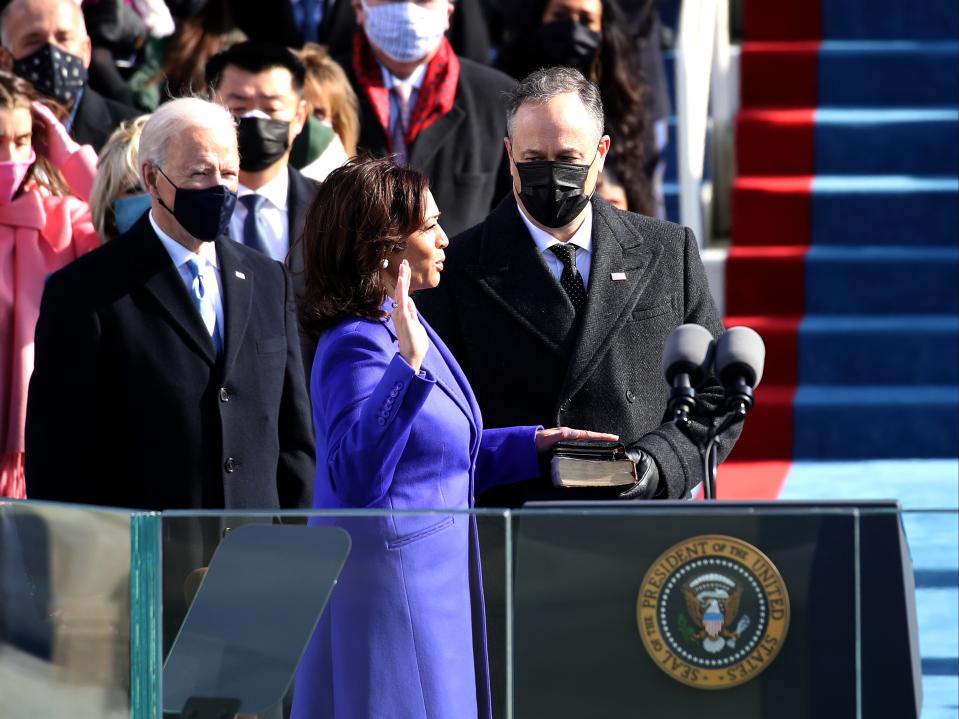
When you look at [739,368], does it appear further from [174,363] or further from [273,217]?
[273,217]

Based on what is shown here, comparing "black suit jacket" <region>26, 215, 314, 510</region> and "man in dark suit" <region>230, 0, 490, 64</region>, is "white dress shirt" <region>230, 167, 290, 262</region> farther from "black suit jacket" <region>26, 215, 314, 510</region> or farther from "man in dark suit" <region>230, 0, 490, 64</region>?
"man in dark suit" <region>230, 0, 490, 64</region>

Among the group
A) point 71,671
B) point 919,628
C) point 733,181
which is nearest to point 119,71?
point 733,181

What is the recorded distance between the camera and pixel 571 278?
423 cm

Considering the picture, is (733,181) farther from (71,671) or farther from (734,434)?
(71,671)

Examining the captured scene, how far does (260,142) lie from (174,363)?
130 centimetres

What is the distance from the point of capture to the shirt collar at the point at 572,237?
4.25 meters

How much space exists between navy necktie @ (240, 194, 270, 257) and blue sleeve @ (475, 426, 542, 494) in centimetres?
167

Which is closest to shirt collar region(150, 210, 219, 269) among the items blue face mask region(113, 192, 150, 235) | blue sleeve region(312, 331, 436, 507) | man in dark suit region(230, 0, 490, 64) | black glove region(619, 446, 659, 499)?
blue face mask region(113, 192, 150, 235)

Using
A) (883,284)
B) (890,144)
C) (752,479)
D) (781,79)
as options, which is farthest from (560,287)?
(781,79)

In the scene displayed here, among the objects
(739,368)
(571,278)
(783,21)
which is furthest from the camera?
(783,21)

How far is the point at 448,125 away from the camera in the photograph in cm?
607

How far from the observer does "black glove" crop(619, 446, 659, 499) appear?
3.82 meters

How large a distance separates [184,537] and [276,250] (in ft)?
7.72

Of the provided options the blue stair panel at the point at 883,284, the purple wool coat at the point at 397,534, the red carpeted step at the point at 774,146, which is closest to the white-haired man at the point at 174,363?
the purple wool coat at the point at 397,534
